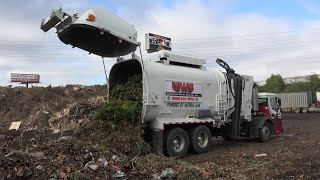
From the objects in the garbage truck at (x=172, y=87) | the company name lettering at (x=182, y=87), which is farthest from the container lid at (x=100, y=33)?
the company name lettering at (x=182, y=87)

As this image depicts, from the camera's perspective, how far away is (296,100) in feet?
175

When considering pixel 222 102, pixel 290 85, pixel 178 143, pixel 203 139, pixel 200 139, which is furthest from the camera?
pixel 290 85

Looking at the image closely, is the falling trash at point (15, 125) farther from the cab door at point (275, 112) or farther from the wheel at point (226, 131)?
the cab door at point (275, 112)

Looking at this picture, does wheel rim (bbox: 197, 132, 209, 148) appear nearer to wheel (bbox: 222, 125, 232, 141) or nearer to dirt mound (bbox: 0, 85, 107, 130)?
wheel (bbox: 222, 125, 232, 141)

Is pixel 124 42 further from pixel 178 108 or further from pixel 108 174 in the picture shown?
A: pixel 108 174

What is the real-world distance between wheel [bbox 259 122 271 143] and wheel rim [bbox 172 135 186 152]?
5366 mm

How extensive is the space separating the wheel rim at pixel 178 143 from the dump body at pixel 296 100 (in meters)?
42.2

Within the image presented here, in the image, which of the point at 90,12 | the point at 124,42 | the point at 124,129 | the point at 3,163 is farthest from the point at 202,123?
the point at 3,163

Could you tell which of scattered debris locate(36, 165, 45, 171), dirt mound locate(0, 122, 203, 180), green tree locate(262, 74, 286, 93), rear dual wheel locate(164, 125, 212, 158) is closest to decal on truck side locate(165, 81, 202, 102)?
rear dual wheel locate(164, 125, 212, 158)

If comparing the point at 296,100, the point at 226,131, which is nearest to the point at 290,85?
the point at 296,100

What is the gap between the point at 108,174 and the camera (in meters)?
7.21

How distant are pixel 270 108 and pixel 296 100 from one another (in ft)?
120

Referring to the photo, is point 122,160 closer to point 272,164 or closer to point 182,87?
point 272,164

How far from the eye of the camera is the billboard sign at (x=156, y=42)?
16391 millimetres
